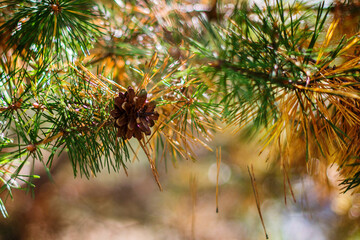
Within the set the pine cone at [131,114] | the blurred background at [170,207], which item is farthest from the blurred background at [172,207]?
the pine cone at [131,114]

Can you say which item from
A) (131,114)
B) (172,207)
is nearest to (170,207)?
(172,207)

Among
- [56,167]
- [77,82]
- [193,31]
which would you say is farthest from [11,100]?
[56,167]

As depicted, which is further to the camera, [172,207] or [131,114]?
[172,207]

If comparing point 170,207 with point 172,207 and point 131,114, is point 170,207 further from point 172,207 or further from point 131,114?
point 131,114

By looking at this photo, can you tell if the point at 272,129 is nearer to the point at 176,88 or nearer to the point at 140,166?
the point at 176,88

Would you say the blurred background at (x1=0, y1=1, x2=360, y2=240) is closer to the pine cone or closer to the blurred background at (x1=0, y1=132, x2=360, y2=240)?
the blurred background at (x1=0, y1=132, x2=360, y2=240)

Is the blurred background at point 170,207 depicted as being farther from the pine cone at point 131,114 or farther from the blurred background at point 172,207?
the pine cone at point 131,114
